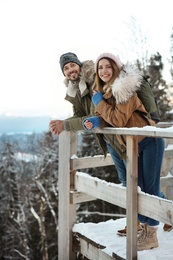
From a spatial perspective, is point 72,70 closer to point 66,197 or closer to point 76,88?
point 76,88

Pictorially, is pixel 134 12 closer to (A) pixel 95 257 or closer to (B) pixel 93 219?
(B) pixel 93 219

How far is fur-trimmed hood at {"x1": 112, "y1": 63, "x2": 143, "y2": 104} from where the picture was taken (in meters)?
2.77

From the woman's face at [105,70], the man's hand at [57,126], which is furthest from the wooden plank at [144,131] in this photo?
the man's hand at [57,126]

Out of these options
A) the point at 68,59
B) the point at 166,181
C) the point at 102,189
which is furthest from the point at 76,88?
the point at 166,181

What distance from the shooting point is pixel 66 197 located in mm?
3729

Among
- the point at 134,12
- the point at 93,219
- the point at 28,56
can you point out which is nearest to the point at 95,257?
the point at 134,12

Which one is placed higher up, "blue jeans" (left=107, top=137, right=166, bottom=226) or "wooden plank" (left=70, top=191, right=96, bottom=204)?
"blue jeans" (left=107, top=137, right=166, bottom=226)

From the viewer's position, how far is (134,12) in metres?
14.2

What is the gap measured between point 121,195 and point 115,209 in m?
15.0

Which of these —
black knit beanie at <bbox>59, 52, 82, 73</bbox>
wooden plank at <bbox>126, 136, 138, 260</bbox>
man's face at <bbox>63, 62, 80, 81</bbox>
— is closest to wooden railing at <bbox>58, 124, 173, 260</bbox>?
wooden plank at <bbox>126, 136, 138, 260</bbox>

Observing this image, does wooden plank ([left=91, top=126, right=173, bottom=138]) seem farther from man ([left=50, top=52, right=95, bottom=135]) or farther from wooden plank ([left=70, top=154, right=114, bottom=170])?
wooden plank ([left=70, top=154, right=114, bottom=170])

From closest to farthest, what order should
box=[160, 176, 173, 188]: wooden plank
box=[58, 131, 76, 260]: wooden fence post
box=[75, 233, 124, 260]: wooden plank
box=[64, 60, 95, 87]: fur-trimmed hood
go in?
box=[75, 233, 124, 260]: wooden plank < box=[64, 60, 95, 87]: fur-trimmed hood < box=[58, 131, 76, 260]: wooden fence post < box=[160, 176, 173, 188]: wooden plank

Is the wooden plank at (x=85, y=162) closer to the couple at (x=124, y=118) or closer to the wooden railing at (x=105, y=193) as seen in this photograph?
the wooden railing at (x=105, y=193)

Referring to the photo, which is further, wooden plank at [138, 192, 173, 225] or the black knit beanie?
the black knit beanie
